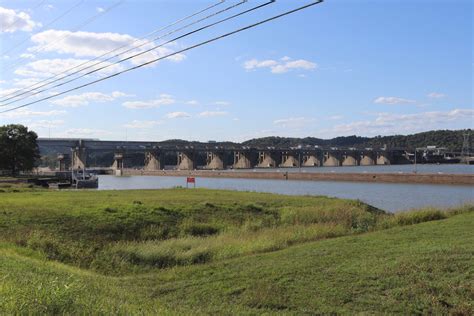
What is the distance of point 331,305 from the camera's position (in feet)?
30.8

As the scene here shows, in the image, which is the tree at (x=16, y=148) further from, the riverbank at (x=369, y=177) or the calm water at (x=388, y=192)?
the riverbank at (x=369, y=177)

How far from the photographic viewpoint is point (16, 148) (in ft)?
313

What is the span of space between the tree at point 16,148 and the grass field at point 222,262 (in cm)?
7612

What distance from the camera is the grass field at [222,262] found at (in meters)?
9.02

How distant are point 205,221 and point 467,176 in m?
83.4

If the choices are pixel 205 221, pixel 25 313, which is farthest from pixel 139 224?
pixel 25 313

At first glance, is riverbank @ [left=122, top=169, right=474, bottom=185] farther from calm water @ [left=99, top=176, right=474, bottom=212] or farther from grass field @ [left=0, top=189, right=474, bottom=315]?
grass field @ [left=0, top=189, right=474, bottom=315]

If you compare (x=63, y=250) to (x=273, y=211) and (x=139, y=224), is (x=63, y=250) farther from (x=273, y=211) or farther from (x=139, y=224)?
(x=273, y=211)

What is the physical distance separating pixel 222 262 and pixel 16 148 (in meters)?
90.9

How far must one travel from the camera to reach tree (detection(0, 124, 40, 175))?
9412 cm

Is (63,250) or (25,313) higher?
(25,313)

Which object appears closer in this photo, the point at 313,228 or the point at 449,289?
the point at 449,289

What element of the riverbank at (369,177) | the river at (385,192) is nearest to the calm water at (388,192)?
the river at (385,192)

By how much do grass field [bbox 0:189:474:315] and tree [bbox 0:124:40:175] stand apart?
76121 mm
